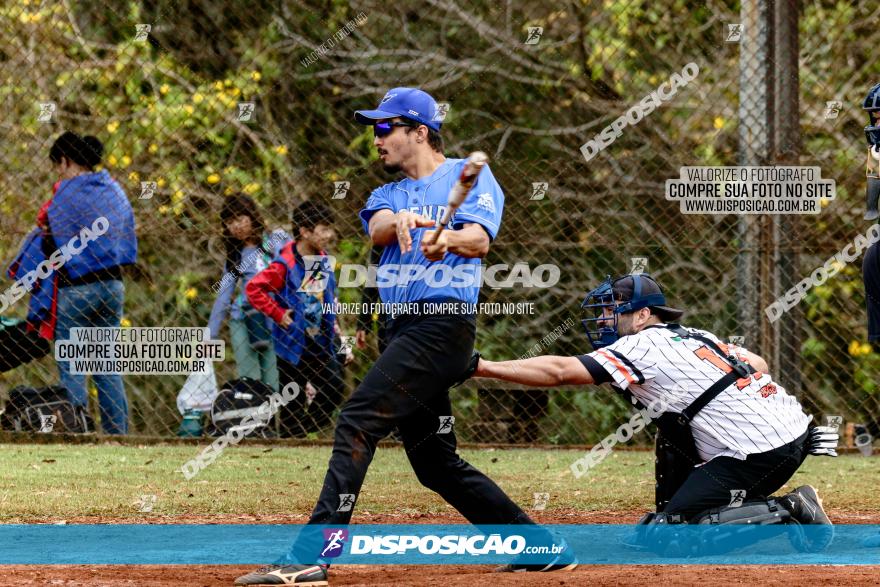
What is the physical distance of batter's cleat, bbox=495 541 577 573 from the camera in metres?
4.99

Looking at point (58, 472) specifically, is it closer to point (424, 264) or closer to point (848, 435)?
point (424, 264)

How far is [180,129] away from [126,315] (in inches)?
71.5

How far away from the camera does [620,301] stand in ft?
18.7

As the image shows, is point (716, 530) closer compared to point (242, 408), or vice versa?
point (716, 530)

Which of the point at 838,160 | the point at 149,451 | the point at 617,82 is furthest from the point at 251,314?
the point at 838,160

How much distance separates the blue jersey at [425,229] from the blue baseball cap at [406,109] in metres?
0.20

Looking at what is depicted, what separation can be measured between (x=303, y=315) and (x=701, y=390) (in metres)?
4.48

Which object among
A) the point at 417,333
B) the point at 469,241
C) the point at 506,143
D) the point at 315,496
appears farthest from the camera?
the point at 506,143

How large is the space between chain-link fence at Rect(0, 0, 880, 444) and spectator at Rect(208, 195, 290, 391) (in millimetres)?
131

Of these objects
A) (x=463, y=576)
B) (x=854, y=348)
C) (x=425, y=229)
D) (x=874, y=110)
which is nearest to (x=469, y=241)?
(x=425, y=229)

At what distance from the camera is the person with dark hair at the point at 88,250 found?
30.4ft

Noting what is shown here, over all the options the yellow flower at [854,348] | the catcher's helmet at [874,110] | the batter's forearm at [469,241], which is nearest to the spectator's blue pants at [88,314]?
the batter's forearm at [469,241]

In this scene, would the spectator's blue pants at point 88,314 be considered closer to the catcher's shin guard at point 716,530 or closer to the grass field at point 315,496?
the grass field at point 315,496

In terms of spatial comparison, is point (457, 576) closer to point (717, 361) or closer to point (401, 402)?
point (401, 402)
